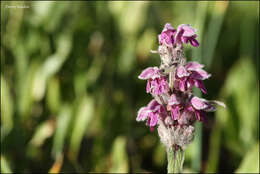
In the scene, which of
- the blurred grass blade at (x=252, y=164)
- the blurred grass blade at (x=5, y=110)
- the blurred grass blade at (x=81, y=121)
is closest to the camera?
the blurred grass blade at (x=252, y=164)

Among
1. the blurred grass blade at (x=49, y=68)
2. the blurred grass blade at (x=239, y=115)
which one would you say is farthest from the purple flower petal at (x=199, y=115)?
the blurred grass blade at (x=49, y=68)

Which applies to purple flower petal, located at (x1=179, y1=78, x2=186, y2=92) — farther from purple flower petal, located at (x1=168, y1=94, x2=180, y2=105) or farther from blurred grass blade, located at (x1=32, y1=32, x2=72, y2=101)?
blurred grass blade, located at (x1=32, y1=32, x2=72, y2=101)

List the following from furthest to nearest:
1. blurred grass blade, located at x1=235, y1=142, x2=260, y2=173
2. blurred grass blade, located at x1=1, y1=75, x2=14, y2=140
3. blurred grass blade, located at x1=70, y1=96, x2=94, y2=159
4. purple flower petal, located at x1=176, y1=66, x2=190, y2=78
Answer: blurred grass blade, located at x1=70, y1=96, x2=94, y2=159
blurred grass blade, located at x1=1, y1=75, x2=14, y2=140
blurred grass blade, located at x1=235, y1=142, x2=260, y2=173
purple flower petal, located at x1=176, y1=66, x2=190, y2=78

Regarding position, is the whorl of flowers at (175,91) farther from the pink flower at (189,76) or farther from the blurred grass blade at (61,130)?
the blurred grass blade at (61,130)

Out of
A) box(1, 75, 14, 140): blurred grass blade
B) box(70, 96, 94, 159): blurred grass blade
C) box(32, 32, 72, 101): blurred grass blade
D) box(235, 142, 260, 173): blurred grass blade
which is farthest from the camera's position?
box(32, 32, 72, 101): blurred grass blade

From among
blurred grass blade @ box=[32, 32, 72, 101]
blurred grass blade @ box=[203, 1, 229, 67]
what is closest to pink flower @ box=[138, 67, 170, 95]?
blurred grass blade @ box=[203, 1, 229, 67]

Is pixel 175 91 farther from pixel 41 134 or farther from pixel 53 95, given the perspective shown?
pixel 53 95

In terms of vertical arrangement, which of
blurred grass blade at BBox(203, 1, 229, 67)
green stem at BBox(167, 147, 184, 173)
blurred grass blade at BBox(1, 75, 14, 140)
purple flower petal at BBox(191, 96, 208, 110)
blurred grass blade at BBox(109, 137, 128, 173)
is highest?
blurred grass blade at BBox(203, 1, 229, 67)

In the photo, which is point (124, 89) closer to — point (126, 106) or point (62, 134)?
point (126, 106)

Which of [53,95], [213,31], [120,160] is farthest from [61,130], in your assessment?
[213,31]
